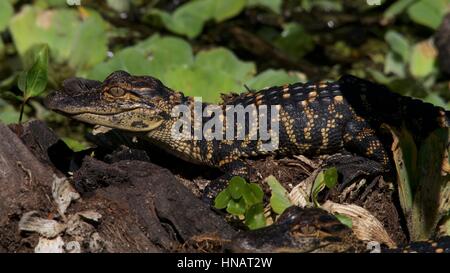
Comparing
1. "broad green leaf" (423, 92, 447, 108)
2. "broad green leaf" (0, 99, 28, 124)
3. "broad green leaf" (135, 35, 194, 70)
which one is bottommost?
"broad green leaf" (423, 92, 447, 108)

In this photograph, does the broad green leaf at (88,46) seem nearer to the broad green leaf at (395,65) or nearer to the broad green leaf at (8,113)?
the broad green leaf at (8,113)

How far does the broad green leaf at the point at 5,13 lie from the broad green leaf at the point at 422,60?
337 centimetres

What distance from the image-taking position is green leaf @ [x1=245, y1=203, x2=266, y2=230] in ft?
12.7

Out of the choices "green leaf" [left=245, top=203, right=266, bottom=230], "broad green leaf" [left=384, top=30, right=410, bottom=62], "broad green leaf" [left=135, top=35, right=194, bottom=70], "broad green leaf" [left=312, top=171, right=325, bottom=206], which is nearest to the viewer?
"green leaf" [left=245, top=203, right=266, bottom=230]

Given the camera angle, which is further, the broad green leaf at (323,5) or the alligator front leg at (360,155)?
the broad green leaf at (323,5)

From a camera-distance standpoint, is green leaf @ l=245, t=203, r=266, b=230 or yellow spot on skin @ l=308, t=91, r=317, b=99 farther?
yellow spot on skin @ l=308, t=91, r=317, b=99

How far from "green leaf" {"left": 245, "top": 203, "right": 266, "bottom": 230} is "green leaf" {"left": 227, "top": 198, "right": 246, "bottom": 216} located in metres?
0.10

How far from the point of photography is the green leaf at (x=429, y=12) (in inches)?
293

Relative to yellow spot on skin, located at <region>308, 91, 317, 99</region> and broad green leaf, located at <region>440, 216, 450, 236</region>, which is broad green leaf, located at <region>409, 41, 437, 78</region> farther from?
broad green leaf, located at <region>440, 216, 450, 236</region>

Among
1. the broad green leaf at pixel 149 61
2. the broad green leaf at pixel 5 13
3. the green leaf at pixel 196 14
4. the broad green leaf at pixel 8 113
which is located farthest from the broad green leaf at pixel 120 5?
the broad green leaf at pixel 8 113

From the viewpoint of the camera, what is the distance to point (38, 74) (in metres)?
4.48

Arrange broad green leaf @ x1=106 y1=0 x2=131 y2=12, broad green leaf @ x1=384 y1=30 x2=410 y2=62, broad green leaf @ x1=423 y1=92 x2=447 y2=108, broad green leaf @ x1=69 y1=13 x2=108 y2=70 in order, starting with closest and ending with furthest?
1. broad green leaf @ x1=423 y1=92 x2=447 y2=108
2. broad green leaf @ x1=69 y1=13 x2=108 y2=70
3. broad green leaf @ x1=384 y1=30 x2=410 y2=62
4. broad green leaf @ x1=106 y1=0 x2=131 y2=12

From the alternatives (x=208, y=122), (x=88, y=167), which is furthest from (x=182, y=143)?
(x=88, y=167)

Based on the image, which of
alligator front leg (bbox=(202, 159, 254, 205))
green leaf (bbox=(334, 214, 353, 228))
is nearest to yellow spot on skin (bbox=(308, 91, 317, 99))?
alligator front leg (bbox=(202, 159, 254, 205))
